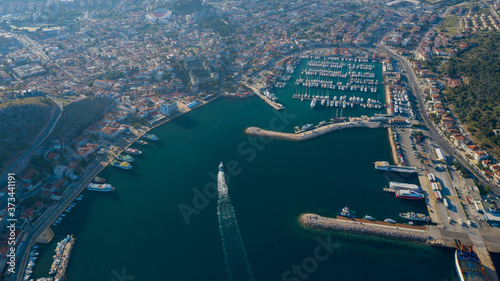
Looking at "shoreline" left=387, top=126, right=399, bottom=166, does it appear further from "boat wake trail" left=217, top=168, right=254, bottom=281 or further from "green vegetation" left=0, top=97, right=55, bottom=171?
"green vegetation" left=0, top=97, right=55, bottom=171

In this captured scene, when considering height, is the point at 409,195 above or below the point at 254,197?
below

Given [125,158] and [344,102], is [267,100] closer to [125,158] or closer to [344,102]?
[344,102]

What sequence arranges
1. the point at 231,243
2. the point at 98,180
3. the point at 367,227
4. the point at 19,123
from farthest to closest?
the point at 19,123 < the point at 98,180 < the point at 367,227 < the point at 231,243

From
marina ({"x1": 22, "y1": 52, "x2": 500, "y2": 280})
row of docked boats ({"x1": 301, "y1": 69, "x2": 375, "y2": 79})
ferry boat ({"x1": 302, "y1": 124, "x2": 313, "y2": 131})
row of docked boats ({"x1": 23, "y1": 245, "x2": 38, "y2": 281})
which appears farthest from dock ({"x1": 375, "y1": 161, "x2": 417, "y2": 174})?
row of docked boats ({"x1": 23, "y1": 245, "x2": 38, "y2": 281})

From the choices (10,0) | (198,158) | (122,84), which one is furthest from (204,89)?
(10,0)

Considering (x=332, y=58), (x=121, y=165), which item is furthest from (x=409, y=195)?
(x=332, y=58)

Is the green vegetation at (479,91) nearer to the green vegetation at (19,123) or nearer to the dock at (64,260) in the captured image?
the dock at (64,260)
